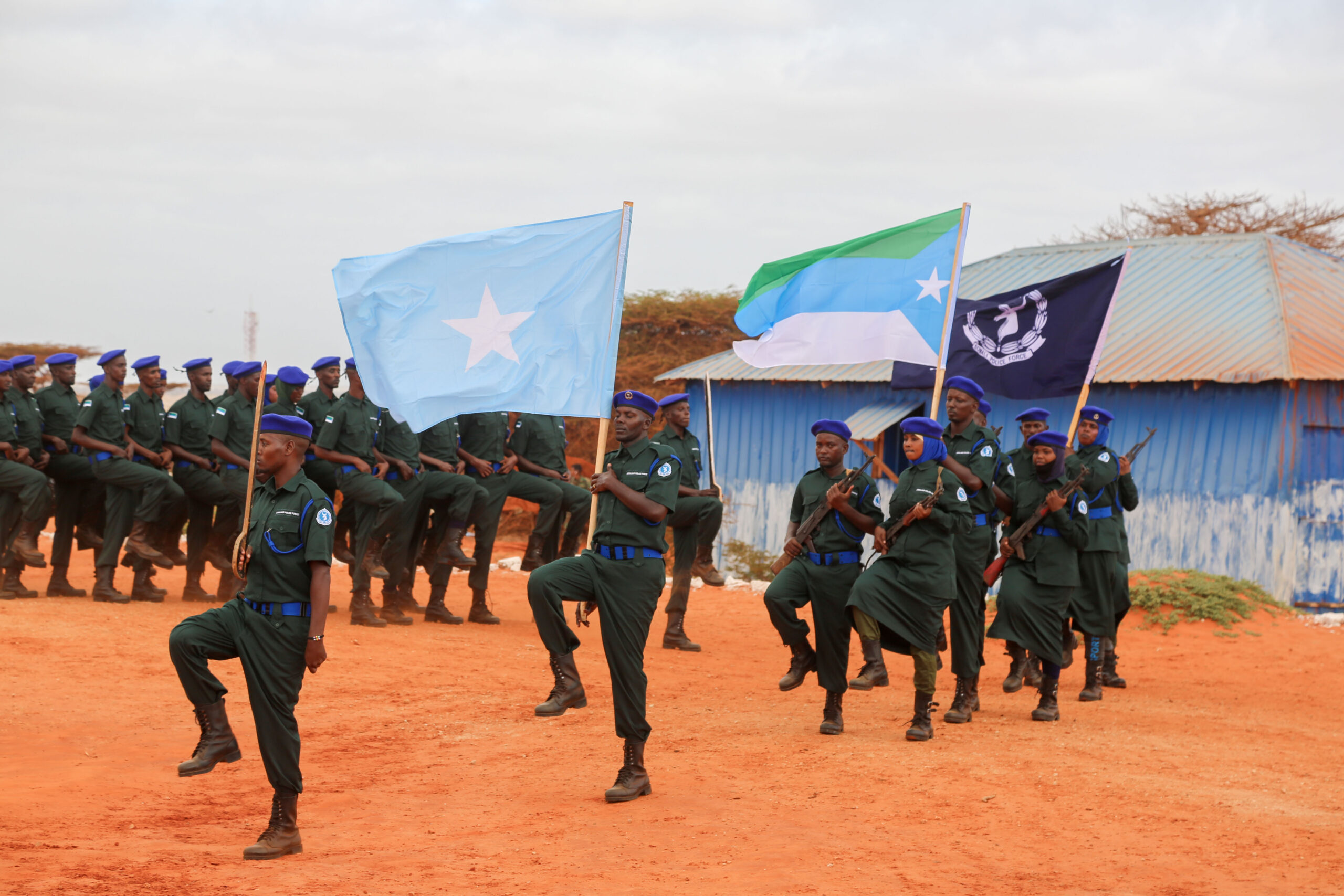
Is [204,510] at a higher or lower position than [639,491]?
lower

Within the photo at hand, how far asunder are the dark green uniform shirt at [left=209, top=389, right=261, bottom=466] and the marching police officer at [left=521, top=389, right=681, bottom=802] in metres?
6.39

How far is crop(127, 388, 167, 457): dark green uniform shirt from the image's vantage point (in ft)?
42.7

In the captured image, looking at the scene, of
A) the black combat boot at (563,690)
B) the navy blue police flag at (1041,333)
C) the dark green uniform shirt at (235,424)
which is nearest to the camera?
the black combat boot at (563,690)

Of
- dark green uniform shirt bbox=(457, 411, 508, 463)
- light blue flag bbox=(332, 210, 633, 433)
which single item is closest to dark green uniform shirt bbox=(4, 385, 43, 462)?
dark green uniform shirt bbox=(457, 411, 508, 463)

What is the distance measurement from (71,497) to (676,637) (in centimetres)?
670

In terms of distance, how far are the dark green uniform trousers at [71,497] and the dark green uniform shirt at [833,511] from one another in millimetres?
8104

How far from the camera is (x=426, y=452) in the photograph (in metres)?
13.2

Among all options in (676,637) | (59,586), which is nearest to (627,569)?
(676,637)

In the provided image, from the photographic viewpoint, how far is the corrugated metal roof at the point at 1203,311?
1750 cm

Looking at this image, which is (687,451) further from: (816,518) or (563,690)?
(563,690)

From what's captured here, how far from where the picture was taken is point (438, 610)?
43.6ft

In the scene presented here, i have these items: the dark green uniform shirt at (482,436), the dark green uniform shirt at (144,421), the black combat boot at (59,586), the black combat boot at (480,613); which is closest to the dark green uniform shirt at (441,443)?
the dark green uniform shirt at (482,436)

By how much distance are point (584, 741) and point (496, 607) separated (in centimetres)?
725

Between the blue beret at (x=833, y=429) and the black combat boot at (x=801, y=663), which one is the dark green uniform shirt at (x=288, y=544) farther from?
the black combat boot at (x=801, y=663)
